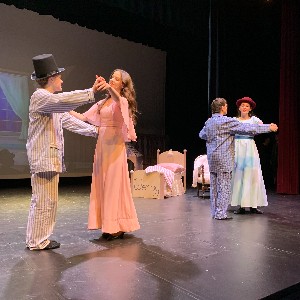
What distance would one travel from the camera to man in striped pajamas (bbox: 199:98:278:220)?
4.26 m

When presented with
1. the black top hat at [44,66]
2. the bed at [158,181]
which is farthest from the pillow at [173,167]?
the black top hat at [44,66]

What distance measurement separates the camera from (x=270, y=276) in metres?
2.37

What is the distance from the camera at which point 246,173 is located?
477 cm

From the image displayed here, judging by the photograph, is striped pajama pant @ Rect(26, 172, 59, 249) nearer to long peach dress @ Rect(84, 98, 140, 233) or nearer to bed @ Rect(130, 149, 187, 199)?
long peach dress @ Rect(84, 98, 140, 233)

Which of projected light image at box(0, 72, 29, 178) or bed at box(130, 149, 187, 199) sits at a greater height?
projected light image at box(0, 72, 29, 178)

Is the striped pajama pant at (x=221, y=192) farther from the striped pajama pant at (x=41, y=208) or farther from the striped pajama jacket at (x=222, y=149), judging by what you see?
the striped pajama pant at (x=41, y=208)

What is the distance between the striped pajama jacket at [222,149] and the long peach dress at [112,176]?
1323mm

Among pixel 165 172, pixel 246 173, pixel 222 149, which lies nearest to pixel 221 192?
pixel 222 149

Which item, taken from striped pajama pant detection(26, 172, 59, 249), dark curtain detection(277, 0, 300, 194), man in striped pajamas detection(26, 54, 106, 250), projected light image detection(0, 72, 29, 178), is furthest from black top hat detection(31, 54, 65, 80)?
dark curtain detection(277, 0, 300, 194)

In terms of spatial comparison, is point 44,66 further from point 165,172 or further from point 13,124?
point 13,124

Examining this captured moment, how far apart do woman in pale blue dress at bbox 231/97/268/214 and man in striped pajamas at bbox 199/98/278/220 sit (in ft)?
1.57

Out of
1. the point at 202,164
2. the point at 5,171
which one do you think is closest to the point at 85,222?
the point at 202,164

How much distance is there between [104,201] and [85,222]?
1052mm

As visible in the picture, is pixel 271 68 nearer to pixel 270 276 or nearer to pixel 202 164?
pixel 202 164
